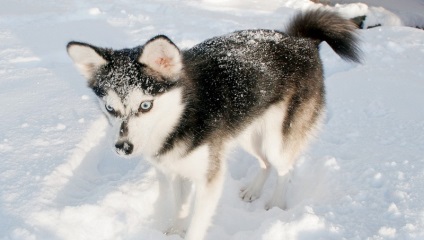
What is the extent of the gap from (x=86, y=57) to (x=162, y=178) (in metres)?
1.21

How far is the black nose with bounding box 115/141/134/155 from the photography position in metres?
2.36

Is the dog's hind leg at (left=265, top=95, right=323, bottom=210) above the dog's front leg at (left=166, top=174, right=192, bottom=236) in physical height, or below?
above

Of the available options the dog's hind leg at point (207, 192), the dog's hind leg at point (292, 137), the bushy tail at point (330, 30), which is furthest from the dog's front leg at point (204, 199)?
the bushy tail at point (330, 30)

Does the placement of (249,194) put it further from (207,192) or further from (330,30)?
(330,30)

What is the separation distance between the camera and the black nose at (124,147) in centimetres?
236

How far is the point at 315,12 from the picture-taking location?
3.50 meters

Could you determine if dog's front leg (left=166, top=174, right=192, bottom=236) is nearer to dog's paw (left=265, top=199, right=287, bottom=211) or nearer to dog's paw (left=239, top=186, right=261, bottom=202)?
dog's paw (left=239, top=186, right=261, bottom=202)

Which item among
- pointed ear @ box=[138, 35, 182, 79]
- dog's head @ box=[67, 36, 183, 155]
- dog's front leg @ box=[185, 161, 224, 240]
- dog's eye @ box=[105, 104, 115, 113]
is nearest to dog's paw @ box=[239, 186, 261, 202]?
dog's front leg @ box=[185, 161, 224, 240]

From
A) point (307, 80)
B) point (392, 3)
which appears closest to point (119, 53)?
point (307, 80)

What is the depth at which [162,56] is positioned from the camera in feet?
→ 8.10

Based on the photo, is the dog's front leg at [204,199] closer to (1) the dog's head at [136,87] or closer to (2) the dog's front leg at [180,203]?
(2) the dog's front leg at [180,203]

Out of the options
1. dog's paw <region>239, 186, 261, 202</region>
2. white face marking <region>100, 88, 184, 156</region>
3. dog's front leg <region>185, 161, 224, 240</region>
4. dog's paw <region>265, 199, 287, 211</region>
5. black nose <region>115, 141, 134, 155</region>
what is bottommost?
dog's paw <region>239, 186, 261, 202</region>

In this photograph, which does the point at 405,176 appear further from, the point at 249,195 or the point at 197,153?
the point at 197,153

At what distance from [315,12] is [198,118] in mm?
1468
